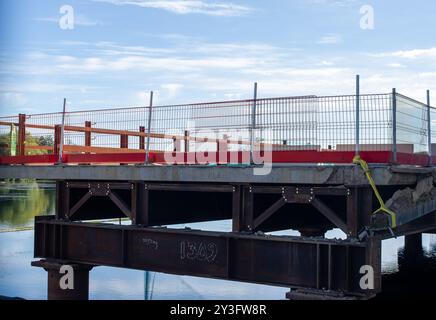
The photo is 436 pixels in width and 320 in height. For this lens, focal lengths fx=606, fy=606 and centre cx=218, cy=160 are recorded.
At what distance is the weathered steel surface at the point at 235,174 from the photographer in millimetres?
13281

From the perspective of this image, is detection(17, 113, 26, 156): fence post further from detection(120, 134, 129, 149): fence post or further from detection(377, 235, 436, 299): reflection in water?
detection(377, 235, 436, 299): reflection in water

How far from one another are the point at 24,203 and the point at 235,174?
318 feet

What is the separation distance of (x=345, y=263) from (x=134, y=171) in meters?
6.49

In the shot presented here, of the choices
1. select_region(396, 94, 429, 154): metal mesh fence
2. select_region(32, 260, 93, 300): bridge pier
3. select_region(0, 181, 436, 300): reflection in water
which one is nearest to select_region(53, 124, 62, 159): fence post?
select_region(32, 260, 93, 300): bridge pier

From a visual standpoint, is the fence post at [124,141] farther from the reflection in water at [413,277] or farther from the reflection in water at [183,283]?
the reflection in water at [183,283]

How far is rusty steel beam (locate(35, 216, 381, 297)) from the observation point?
13453mm

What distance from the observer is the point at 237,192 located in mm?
15094

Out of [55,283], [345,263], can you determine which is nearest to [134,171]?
[55,283]

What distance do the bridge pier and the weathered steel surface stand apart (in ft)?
8.76

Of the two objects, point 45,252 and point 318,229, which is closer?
point 45,252

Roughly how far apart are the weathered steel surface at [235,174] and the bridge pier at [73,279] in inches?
105

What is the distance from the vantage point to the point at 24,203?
105188 millimetres
